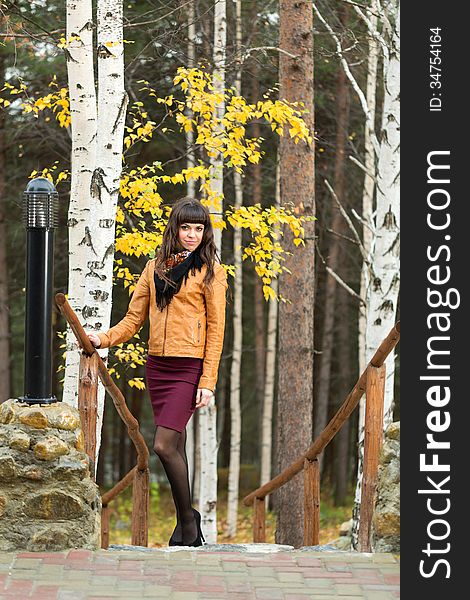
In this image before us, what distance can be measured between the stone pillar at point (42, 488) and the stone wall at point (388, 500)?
150 cm

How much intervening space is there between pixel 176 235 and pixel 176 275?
252mm

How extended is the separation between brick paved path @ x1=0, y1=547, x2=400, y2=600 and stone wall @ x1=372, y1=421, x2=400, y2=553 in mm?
110

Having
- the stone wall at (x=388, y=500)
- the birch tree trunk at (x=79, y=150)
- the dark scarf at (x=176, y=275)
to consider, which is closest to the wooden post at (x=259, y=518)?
the birch tree trunk at (x=79, y=150)

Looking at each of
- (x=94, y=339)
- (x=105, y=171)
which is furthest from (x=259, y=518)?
(x=94, y=339)

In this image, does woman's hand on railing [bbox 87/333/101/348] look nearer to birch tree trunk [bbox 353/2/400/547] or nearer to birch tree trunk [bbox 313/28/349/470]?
birch tree trunk [bbox 353/2/400/547]

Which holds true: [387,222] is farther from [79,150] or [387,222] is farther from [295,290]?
[79,150]

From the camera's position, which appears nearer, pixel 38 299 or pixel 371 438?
pixel 38 299

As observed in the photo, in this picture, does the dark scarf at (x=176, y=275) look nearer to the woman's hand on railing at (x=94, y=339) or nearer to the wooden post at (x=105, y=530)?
the woman's hand on railing at (x=94, y=339)

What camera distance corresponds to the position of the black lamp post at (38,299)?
5559 millimetres

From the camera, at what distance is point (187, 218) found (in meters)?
6.14

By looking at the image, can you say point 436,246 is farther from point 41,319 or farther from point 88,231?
point 88,231

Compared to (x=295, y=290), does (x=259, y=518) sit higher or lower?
lower

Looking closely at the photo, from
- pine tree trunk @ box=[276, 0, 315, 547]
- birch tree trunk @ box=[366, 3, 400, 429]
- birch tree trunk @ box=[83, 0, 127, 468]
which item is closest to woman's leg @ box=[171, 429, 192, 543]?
birch tree trunk @ box=[83, 0, 127, 468]

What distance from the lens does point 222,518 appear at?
66.6 feet
